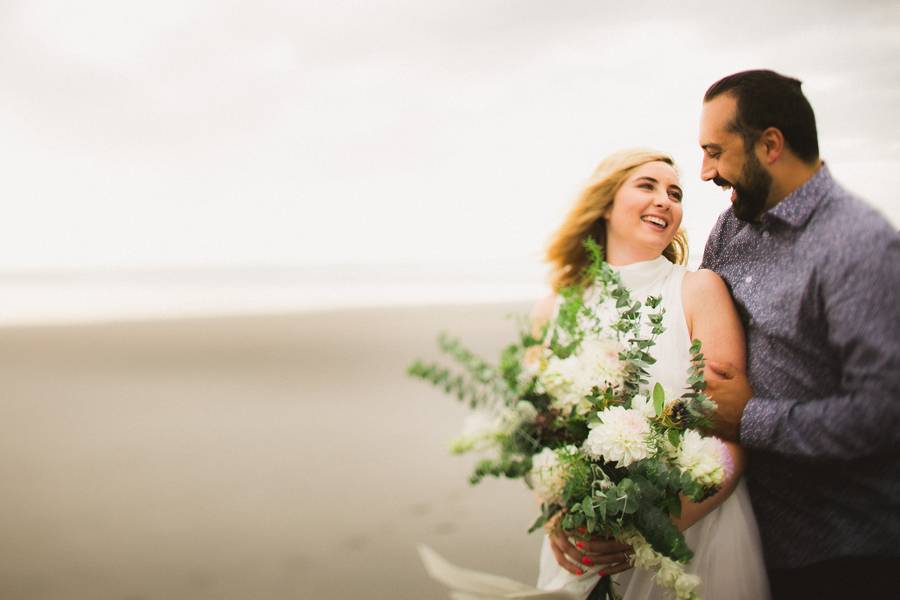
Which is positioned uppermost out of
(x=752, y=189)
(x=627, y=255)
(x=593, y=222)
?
(x=752, y=189)

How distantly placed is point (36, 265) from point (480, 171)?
1909 cm

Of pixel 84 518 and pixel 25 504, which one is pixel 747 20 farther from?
pixel 25 504

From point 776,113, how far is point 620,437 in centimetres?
128

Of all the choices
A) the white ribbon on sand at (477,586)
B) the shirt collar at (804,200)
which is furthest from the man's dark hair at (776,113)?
the white ribbon on sand at (477,586)

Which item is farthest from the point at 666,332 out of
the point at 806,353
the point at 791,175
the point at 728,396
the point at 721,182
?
the point at 791,175

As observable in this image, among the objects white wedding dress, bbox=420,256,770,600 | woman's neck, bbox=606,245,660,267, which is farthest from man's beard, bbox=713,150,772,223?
woman's neck, bbox=606,245,660,267

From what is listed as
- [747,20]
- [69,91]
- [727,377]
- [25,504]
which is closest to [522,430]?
[727,377]

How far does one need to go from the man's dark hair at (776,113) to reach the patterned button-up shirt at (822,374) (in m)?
0.13

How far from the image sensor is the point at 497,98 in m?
17.0

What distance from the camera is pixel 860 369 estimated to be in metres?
1.67

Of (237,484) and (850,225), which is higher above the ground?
(850,225)

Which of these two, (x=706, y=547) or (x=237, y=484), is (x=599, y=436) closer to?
(x=706, y=547)

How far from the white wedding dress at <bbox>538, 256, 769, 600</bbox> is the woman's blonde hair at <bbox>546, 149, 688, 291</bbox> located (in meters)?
0.59

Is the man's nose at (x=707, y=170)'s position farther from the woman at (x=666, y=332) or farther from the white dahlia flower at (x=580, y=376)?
the white dahlia flower at (x=580, y=376)
